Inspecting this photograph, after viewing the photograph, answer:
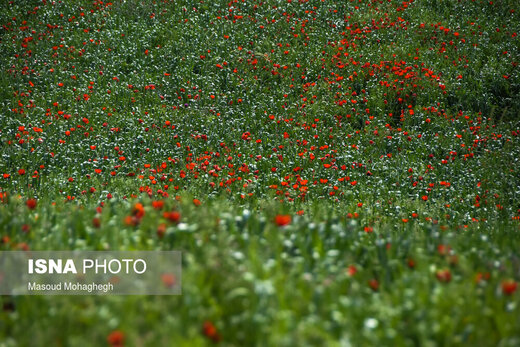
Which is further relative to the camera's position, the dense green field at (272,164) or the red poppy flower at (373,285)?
the red poppy flower at (373,285)

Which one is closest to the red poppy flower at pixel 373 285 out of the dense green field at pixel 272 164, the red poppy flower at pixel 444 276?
the dense green field at pixel 272 164

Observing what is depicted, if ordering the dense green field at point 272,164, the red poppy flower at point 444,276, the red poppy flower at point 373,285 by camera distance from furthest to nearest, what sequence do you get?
Result: the red poppy flower at point 373,285, the red poppy flower at point 444,276, the dense green field at point 272,164

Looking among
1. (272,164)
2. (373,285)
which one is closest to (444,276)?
(373,285)

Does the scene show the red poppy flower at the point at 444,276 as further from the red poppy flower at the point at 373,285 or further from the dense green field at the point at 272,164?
the red poppy flower at the point at 373,285

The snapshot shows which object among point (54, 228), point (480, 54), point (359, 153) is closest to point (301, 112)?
point (359, 153)

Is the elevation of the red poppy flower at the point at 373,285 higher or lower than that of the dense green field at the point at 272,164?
lower

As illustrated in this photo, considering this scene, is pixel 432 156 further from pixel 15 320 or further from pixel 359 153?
pixel 15 320

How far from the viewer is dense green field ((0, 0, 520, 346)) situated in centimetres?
256

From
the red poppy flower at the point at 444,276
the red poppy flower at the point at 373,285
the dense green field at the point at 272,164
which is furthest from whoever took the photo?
the red poppy flower at the point at 373,285

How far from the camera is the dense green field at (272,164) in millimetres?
2561

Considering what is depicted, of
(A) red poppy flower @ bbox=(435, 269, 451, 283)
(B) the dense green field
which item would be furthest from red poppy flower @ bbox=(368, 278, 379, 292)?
(A) red poppy flower @ bbox=(435, 269, 451, 283)

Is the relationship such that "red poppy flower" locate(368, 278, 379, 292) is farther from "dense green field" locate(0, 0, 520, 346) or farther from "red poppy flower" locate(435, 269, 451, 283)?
"red poppy flower" locate(435, 269, 451, 283)

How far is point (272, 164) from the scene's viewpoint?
27.4 ft

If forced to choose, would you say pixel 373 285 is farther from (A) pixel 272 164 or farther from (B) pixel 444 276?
(A) pixel 272 164
